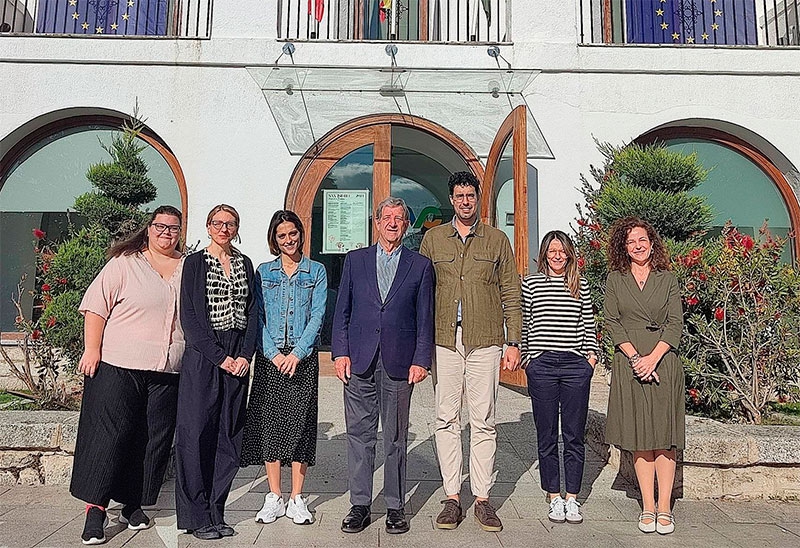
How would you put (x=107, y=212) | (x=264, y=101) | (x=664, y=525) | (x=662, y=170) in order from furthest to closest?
(x=264, y=101) < (x=662, y=170) < (x=107, y=212) < (x=664, y=525)

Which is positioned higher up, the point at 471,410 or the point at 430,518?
the point at 471,410

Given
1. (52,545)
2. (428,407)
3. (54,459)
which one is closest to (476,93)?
(428,407)

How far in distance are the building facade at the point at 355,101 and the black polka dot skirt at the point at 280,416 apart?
426 cm

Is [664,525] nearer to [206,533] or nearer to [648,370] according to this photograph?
[648,370]

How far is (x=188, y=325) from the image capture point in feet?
10.2

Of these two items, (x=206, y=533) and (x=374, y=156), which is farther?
(x=374, y=156)

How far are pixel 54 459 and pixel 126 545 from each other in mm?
1208

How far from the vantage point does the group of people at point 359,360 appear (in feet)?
10.2

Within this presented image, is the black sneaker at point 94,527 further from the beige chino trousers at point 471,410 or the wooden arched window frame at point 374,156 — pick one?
the wooden arched window frame at point 374,156

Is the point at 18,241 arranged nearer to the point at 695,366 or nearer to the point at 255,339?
the point at 255,339

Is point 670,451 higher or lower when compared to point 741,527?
higher

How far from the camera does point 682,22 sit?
27.4 ft

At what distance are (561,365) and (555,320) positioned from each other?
25 centimetres

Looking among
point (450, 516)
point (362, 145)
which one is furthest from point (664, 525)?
point (362, 145)
